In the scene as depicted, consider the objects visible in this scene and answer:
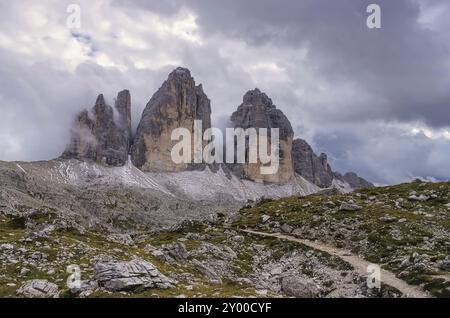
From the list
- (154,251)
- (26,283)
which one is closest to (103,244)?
(154,251)

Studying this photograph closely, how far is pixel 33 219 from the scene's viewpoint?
61.9 m

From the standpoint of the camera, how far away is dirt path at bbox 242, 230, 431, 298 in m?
33.6

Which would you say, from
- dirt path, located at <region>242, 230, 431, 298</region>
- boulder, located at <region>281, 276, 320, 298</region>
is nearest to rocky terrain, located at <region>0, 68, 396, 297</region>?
boulder, located at <region>281, 276, 320, 298</region>

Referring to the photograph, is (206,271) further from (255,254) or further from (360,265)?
(360,265)

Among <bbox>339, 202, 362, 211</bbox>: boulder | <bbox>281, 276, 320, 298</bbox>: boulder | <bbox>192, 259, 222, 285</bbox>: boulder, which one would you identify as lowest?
<bbox>281, 276, 320, 298</bbox>: boulder

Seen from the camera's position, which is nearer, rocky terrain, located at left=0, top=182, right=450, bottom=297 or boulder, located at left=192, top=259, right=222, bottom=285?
rocky terrain, located at left=0, top=182, right=450, bottom=297

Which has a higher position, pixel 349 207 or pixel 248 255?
pixel 349 207

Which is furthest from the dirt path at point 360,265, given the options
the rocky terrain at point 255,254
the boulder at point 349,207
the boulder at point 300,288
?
the boulder at point 349,207

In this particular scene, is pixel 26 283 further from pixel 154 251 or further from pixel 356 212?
pixel 356 212

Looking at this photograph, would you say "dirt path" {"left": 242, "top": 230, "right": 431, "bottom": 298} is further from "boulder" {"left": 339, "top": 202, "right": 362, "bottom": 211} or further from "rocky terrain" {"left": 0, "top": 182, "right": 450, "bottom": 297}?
"boulder" {"left": 339, "top": 202, "right": 362, "bottom": 211}

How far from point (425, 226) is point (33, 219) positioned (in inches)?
2029

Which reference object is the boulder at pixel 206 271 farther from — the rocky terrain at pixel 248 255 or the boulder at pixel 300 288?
the boulder at pixel 300 288

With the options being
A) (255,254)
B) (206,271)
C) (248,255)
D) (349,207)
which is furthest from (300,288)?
(349,207)

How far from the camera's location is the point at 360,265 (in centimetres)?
4491
